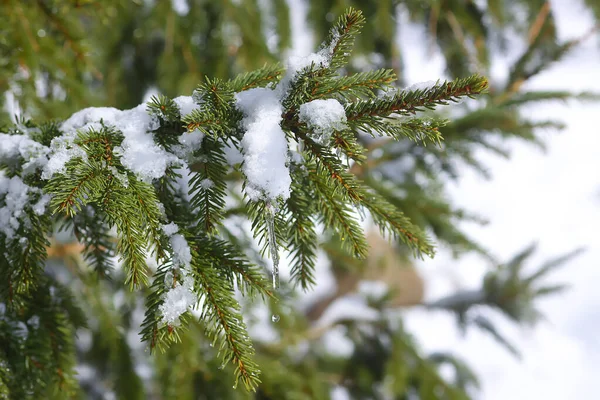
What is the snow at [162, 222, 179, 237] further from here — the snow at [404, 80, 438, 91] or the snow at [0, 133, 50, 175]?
the snow at [404, 80, 438, 91]

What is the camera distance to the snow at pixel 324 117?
0.75 m

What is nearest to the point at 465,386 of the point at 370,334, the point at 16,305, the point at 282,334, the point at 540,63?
the point at 370,334

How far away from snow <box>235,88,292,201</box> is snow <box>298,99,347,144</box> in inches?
2.4

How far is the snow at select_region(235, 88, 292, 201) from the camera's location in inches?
29.9

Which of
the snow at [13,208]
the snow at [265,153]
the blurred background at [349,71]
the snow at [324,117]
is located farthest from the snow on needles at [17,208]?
the snow at [324,117]

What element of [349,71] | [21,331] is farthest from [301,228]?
[349,71]

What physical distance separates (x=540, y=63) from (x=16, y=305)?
8.47 ft

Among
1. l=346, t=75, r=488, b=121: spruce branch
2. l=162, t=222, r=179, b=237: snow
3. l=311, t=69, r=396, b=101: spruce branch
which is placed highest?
l=311, t=69, r=396, b=101: spruce branch

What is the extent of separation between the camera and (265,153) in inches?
30.4

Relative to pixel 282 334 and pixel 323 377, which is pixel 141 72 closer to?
pixel 282 334

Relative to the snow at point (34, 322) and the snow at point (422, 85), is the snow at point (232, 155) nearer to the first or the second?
the snow at point (422, 85)

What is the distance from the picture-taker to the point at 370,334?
352 centimetres

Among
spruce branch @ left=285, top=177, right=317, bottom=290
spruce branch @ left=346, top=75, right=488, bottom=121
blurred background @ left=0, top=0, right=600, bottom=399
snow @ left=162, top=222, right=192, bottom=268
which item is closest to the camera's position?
spruce branch @ left=346, top=75, right=488, bottom=121

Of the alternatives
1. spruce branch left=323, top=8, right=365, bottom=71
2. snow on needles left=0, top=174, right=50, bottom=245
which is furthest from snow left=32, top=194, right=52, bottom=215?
spruce branch left=323, top=8, right=365, bottom=71
